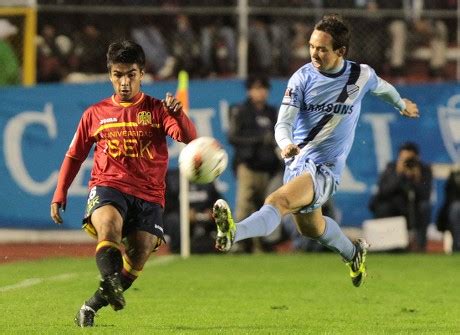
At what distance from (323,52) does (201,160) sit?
1.56 m

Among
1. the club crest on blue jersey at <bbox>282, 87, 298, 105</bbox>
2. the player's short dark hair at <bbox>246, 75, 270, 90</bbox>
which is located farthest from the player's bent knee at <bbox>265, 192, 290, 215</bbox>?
the player's short dark hair at <bbox>246, 75, 270, 90</bbox>

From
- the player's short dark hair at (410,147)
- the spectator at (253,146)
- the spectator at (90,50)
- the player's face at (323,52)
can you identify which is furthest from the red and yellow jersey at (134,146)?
the spectator at (90,50)

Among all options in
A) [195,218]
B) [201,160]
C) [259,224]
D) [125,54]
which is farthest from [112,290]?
[195,218]

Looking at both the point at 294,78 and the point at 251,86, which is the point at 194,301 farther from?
the point at 251,86

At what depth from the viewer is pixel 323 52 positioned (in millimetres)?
9906

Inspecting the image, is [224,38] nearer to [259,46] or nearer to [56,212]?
[259,46]

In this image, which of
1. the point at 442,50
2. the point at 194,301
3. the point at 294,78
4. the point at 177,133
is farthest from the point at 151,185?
the point at 442,50

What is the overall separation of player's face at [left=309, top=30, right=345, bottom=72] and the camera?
25.4ft

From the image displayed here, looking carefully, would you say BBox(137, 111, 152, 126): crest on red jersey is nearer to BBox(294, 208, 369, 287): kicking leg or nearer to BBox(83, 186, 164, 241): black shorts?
BBox(83, 186, 164, 241): black shorts

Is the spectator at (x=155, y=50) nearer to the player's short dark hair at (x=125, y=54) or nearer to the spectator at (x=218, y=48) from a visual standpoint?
the spectator at (x=218, y=48)

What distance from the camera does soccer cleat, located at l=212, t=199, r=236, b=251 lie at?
8586 millimetres

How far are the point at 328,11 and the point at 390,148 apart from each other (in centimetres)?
218

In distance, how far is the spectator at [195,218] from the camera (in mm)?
17438

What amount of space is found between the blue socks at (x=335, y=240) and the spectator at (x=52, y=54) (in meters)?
9.16
